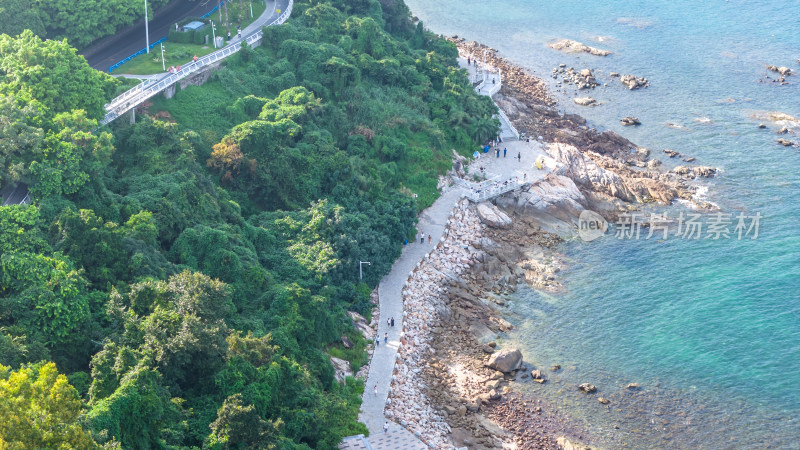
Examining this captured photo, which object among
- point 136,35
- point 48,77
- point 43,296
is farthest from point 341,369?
point 136,35

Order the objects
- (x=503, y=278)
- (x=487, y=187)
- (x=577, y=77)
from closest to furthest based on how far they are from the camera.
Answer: (x=503, y=278) < (x=487, y=187) < (x=577, y=77)

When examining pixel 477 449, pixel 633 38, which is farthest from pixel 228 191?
pixel 633 38

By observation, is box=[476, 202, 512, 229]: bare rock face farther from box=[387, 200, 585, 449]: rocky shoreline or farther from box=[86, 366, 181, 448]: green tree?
box=[86, 366, 181, 448]: green tree

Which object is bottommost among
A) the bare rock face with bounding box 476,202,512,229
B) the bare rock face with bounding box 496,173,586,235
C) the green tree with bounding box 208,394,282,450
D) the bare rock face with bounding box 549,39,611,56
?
the green tree with bounding box 208,394,282,450

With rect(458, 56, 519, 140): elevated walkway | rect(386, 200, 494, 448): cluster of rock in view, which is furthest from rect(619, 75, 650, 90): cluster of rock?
rect(386, 200, 494, 448): cluster of rock

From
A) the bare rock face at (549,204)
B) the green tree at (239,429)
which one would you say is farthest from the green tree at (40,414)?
the bare rock face at (549,204)

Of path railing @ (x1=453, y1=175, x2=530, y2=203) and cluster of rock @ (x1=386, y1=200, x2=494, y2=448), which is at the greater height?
path railing @ (x1=453, y1=175, x2=530, y2=203)

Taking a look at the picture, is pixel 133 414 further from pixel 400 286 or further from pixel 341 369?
pixel 400 286
